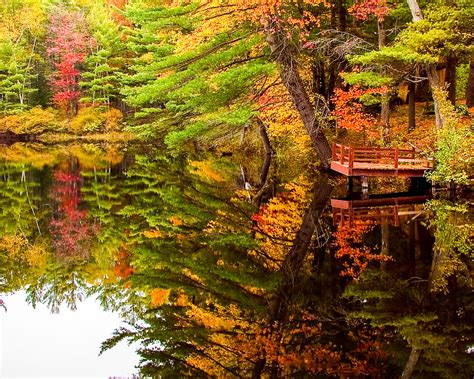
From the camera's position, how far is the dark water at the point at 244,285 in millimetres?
6898

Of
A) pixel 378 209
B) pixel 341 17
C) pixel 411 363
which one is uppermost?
pixel 341 17

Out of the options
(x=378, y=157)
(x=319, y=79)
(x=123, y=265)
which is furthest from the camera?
(x=319, y=79)

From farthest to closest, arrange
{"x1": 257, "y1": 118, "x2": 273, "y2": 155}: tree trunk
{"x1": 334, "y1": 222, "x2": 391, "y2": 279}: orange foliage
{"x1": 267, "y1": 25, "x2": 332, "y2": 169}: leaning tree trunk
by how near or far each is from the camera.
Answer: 1. {"x1": 257, "y1": 118, "x2": 273, "y2": 155}: tree trunk
2. {"x1": 267, "y1": 25, "x2": 332, "y2": 169}: leaning tree trunk
3. {"x1": 334, "y1": 222, "x2": 391, "y2": 279}: orange foliage

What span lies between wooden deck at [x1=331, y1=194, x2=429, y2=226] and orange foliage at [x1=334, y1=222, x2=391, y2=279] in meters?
0.55

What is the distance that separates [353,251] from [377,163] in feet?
24.0

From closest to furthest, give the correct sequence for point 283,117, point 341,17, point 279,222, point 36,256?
1. point 36,256
2. point 279,222
3. point 341,17
4. point 283,117

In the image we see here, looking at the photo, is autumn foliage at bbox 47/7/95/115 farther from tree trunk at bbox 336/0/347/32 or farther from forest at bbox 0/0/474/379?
tree trunk at bbox 336/0/347/32

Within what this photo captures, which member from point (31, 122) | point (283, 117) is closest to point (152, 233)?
point (283, 117)

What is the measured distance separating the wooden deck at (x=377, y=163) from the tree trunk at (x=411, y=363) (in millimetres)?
10274

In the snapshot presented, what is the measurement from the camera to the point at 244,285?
9.24 metres

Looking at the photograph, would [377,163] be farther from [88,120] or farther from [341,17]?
[88,120]

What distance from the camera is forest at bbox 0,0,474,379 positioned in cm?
732

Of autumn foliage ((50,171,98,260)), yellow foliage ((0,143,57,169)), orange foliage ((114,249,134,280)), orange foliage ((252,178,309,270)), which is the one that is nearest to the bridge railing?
orange foliage ((252,178,309,270))

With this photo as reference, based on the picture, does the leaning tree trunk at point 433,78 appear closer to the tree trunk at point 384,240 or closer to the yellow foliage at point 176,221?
the tree trunk at point 384,240
